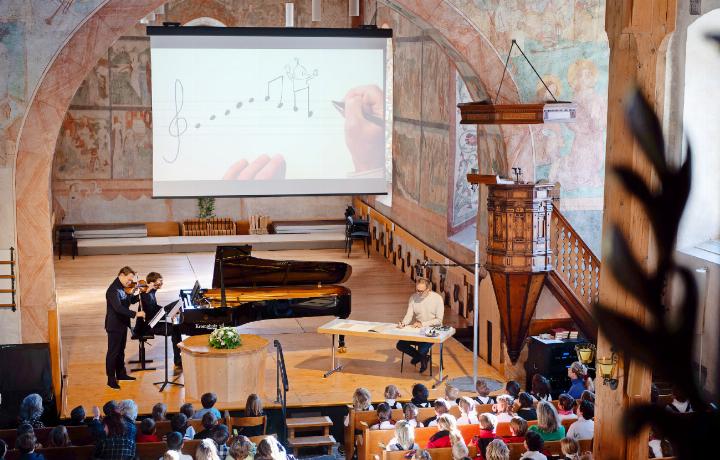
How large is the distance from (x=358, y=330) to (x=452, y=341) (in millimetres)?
2355

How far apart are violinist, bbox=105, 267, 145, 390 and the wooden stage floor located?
12.6 inches

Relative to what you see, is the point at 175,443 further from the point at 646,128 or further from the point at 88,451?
the point at 646,128

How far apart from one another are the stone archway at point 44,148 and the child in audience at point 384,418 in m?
4.57

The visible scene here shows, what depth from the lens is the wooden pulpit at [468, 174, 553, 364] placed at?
37.3 feet

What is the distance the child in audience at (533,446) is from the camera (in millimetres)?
7098

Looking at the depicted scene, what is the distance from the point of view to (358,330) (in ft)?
41.9

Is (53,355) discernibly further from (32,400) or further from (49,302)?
(32,400)

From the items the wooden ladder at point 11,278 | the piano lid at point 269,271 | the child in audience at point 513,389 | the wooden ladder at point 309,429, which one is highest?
the wooden ladder at point 11,278

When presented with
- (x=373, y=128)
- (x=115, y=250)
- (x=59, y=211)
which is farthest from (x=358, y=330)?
(x=59, y=211)

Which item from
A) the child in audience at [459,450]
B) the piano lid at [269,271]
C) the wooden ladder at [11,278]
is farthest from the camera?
the piano lid at [269,271]

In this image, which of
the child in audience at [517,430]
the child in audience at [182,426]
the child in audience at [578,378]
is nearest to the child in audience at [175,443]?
the child in audience at [182,426]

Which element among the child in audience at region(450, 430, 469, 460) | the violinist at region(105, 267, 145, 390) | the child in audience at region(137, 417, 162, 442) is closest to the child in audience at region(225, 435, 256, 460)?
the child in audience at region(137, 417, 162, 442)

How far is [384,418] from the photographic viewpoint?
8.95 metres

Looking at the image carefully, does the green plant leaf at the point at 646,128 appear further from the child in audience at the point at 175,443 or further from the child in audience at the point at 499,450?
the child in audience at the point at 175,443
